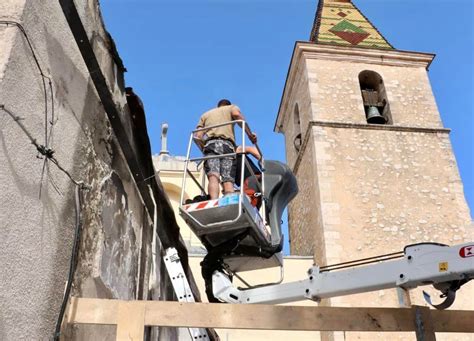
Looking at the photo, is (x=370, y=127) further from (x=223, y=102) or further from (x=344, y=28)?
(x=223, y=102)

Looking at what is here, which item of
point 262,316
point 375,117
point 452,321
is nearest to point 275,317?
point 262,316

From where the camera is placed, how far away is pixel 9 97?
2215 mm

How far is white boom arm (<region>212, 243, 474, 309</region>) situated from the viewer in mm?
3176

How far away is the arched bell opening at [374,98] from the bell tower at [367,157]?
0.10ft

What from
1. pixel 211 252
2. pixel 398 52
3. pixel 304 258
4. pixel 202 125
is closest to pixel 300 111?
pixel 398 52

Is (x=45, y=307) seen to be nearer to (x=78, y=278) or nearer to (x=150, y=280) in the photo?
(x=78, y=278)

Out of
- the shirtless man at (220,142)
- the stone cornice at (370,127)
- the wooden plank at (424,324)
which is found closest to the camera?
the wooden plank at (424,324)

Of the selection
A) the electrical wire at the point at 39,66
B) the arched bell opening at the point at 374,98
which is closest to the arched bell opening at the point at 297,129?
the arched bell opening at the point at 374,98

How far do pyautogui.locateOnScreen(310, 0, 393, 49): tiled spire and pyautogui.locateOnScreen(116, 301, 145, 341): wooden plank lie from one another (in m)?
14.2

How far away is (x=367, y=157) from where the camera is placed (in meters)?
13.6

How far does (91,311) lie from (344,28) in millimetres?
16685

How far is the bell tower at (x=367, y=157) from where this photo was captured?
40.5 ft

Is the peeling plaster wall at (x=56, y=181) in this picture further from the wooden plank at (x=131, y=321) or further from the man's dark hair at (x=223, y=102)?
the man's dark hair at (x=223, y=102)

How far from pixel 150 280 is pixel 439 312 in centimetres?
236
